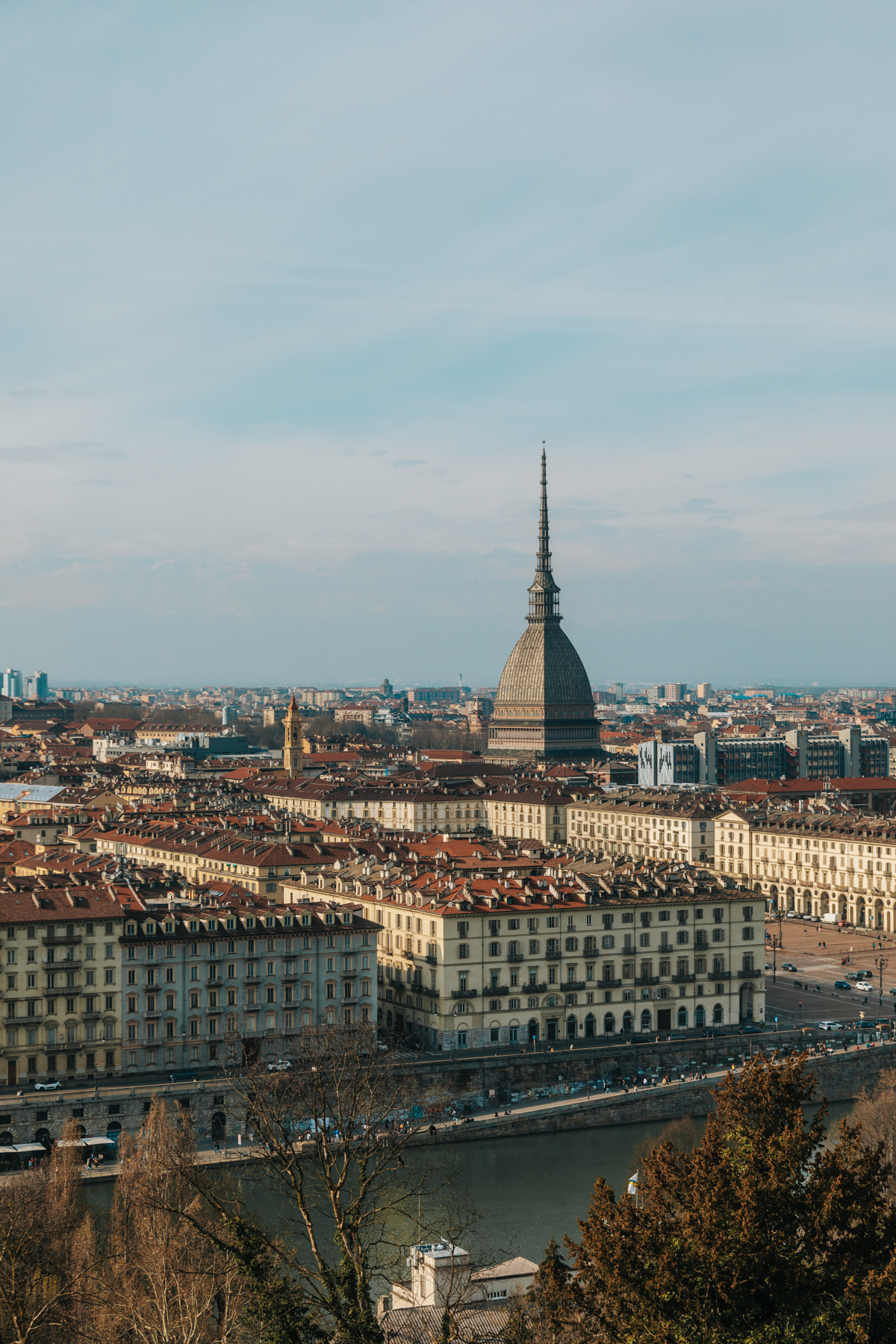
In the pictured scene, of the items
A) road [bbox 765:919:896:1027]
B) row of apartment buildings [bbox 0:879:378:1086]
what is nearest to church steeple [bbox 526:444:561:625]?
road [bbox 765:919:896:1027]

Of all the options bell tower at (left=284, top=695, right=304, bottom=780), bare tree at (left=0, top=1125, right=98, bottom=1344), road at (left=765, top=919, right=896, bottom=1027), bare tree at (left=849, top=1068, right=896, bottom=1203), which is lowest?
road at (left=765, top=919, right=896, bottom=1027)

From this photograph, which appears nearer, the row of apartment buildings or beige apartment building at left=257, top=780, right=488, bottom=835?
the row of apartment buildings

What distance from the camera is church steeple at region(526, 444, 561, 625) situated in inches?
7259

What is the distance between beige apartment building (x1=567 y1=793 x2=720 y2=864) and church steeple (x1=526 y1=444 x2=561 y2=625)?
65.6m

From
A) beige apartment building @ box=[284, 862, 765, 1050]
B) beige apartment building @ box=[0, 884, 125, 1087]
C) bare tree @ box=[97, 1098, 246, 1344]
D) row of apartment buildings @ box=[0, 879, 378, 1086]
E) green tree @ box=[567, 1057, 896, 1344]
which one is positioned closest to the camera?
green tree @ box=[567, 1057, 896, 1344]

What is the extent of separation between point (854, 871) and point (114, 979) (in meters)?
53.8

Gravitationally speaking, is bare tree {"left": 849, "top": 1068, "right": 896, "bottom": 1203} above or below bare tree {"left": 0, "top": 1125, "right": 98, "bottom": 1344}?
below

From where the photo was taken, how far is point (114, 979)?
51.7m

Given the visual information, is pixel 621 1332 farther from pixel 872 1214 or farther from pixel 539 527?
pixel 539 527

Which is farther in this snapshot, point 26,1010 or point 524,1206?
point 26,1010

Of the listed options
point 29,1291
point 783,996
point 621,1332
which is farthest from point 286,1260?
point 783,996

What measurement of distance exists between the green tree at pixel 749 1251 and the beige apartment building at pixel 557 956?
35.8m

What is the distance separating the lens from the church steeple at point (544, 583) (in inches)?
7259

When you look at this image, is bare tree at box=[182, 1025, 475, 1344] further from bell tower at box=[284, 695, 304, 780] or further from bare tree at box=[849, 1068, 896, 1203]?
bell tower at box=[284, 695, 304, 780]
